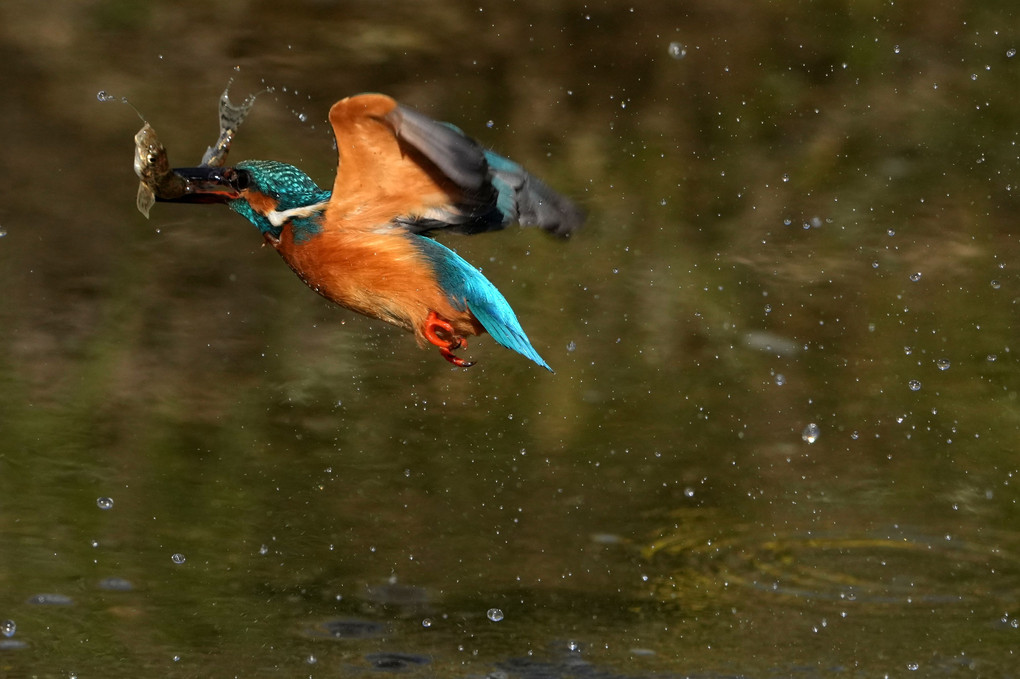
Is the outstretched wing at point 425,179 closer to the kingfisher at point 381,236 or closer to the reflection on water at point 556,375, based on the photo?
the kingfisher at point 381,236

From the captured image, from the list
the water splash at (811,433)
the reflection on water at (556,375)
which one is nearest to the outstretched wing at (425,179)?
the reflection on water at (556,375)

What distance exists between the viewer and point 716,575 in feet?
12.8

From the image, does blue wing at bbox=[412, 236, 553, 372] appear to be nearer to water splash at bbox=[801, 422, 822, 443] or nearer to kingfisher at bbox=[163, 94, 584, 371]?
kingfisher at bbox=[163, 94, 584, 371]

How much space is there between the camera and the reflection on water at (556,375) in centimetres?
362

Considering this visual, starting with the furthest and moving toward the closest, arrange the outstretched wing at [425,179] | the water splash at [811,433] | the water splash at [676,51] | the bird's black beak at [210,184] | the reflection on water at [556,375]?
the water splash at [676,51]
the water splash at [811,433]
the reflection on water at [556,375]
the bird's black beak at [210,184]
the outstretched wing at [425,179]

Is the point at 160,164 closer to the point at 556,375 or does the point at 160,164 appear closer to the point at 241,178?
the point at 241,178

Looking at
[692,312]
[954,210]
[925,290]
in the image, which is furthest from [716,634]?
[954,210]

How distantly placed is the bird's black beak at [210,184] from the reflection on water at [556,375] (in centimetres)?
89

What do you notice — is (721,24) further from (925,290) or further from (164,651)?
(164,651)

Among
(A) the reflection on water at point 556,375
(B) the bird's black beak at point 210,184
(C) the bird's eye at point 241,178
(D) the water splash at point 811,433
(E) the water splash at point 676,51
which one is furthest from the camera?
(E) the water splash at point 676,51

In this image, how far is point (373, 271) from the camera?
333 centimetres

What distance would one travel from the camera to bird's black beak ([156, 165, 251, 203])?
323 cm

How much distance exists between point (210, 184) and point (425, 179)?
45 centimetres

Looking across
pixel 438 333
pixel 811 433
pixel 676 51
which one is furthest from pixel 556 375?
pixel 676 51
